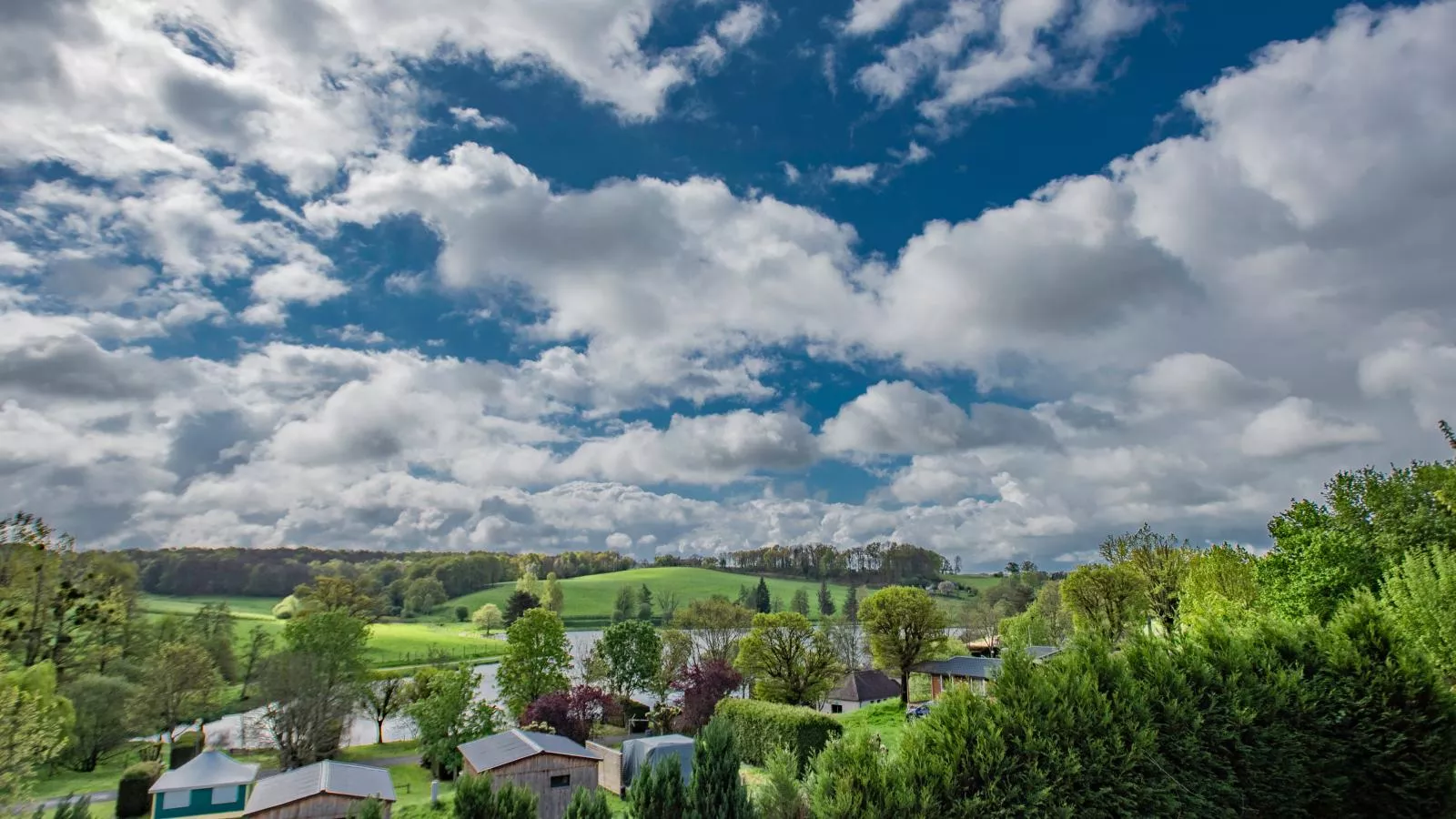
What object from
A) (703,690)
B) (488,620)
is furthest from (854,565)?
(703,690)

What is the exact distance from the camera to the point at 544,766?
1017 inches

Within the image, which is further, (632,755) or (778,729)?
(632,755)

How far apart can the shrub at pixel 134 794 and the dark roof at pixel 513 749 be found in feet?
44.4

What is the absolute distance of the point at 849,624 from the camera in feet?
271

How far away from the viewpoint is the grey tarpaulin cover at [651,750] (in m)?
27.2

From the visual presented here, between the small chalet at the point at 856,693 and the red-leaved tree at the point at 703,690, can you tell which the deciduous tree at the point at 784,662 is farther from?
the small chalet at the point at 856,693

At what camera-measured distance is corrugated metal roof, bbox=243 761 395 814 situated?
74.6 feet

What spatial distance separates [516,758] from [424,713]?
1632 cm

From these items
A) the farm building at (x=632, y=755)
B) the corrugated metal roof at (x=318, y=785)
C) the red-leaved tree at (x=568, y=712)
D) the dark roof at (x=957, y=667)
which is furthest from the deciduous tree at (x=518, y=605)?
the corrugated metal roof at (x=318, y=785)

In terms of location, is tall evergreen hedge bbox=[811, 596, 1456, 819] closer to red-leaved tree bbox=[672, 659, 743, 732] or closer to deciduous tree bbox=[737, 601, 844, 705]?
red-leaved tree bbox=[672, 659, 743, 732]

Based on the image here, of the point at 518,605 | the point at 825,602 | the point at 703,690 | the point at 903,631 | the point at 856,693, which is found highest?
the point at 518,605

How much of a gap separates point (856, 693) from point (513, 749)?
1500 inches

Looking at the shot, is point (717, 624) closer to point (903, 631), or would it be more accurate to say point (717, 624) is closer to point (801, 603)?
point (903, 631)

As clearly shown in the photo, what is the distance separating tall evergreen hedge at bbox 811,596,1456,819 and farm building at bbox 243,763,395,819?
61.7 feet
